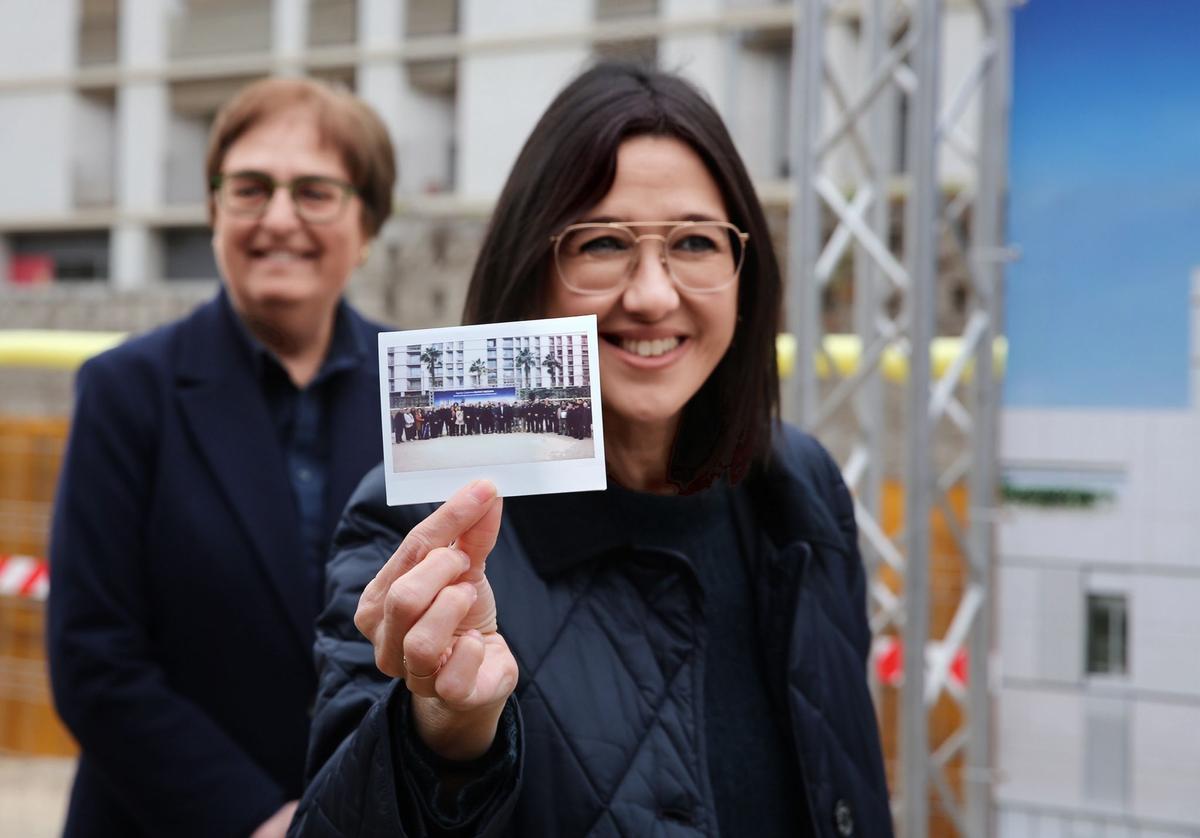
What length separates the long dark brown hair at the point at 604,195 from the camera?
1.18m

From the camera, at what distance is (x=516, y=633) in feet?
3.54

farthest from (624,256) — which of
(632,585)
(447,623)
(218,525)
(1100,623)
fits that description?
(1100,623)

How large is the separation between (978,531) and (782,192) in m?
12.1

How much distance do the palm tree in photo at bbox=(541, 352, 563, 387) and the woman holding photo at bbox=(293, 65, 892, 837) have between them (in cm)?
14

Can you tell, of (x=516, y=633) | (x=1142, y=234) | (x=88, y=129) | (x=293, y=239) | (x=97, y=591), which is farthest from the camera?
(x=88, y=129)

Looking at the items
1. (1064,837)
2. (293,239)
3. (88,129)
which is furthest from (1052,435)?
(88,129)

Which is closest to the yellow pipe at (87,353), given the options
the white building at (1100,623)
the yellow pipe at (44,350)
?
the yellow pipe at (44,350)

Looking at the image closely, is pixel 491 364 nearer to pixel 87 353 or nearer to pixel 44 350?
pixel 87 353

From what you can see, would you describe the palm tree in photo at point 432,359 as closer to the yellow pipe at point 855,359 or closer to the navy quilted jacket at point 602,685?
the navy quilted jacket at point 602,685

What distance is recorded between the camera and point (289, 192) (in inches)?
70.6

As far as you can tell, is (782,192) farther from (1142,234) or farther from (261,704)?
(261,704)

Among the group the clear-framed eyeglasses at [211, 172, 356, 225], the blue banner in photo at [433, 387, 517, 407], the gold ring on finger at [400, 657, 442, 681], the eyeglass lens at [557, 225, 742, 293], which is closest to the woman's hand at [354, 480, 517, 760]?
the gold ring on finger at [400, 657, 442, 681]

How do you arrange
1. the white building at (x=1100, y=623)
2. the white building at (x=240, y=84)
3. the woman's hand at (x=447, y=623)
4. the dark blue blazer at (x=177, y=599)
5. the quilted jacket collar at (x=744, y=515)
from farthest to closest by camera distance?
the white building at (x=240, y=84)
the white building at (x=1100, y=623)
the dark blue blazer at (x=177, y=599)
the quilted jacket collar at (x=744, y=515)
the woman's hand at (x=447, y=623)

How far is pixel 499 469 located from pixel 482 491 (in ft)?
0.29
